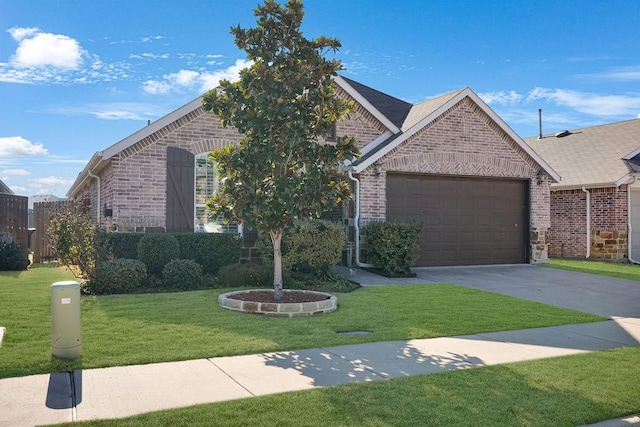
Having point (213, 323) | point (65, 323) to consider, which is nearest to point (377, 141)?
point (213, 323)

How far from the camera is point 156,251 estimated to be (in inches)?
475

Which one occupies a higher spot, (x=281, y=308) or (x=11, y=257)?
(x=11, y=257)

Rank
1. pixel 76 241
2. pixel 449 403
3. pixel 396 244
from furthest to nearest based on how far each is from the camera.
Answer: pixel 396 244, pixel 76 241, pixel 449 403

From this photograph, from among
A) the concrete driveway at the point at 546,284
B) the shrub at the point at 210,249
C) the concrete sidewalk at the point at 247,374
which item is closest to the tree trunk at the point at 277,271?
the concrete sidewalk at the point at 247,374

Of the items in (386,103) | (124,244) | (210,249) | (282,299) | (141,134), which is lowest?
(282,299)

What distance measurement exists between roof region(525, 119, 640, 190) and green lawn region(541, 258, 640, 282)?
2821mm

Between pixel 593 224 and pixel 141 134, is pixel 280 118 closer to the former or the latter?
pixel 141 134

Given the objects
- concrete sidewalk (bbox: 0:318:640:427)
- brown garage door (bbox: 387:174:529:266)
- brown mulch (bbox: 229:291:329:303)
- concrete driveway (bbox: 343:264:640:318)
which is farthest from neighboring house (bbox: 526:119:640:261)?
brown mulch (bbox: 229:291:329:303)

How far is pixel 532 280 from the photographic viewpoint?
559 inches

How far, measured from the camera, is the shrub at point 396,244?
14.0m

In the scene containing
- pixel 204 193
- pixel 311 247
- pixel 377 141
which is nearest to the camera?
Result: pixel 311 247

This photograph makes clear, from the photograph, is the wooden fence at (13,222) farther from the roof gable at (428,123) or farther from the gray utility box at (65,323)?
the gray utility box at (65,323)

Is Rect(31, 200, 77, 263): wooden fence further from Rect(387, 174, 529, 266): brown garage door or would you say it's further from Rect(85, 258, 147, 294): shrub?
Rect(387, 174, 529, 266): brown garage door

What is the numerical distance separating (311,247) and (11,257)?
8.97m
